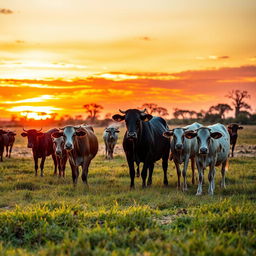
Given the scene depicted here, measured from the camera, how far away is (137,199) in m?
9.64

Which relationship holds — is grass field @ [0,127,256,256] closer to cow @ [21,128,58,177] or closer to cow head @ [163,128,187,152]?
cow head @ [163,128,187,152]

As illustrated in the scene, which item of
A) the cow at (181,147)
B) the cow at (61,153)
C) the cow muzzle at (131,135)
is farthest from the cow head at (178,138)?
the cow at (61,153)

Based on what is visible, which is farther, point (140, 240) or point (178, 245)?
point (140, 240)

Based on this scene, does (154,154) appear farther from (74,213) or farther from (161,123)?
(74,213)

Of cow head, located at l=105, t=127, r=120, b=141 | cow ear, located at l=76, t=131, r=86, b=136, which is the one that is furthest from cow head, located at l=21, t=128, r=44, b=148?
cow head, located at l=105, t=127, r=120, b=141

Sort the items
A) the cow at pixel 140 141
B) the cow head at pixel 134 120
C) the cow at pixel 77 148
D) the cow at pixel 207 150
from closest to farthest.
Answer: the cow at pixel 207 150 → the cow head at pixel 134 120 → the cow at pixel 140 141 → the cow at pixel 77 148

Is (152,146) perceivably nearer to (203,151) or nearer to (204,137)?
(204,137)

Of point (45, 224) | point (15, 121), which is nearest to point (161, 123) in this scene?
point (45, 224)

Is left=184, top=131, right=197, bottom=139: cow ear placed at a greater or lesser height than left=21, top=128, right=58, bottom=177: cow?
greater

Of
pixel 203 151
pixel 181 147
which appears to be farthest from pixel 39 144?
pixel 203 151

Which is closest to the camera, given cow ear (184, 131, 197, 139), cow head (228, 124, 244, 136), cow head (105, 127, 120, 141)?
cow ear (184, 131, 197, 139)

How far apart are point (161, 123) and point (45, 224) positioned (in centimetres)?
897

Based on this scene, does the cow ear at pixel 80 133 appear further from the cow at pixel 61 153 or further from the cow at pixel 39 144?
the cow at pixel 39 144

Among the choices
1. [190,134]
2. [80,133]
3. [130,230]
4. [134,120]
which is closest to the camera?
[130,230]
